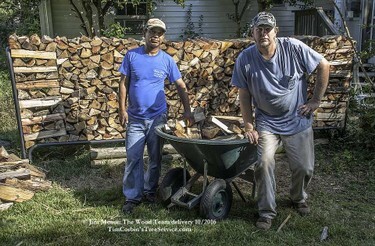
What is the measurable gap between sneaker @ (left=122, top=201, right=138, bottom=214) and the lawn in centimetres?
5

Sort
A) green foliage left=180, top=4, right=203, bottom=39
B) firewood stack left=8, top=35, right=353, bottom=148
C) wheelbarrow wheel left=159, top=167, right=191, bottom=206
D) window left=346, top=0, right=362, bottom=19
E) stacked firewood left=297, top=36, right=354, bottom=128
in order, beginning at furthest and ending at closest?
green foliage left=180, top=4, right=203, bottom=39 → window left=346, top=0, right=362, bottom=19 → stacked firewood left=297, top=36, right=354, bottom=128 → firewood stack left=8, top=35, right=353, bottom=148 → wheelbarrow wheel left=159, top=167, right=191, bottom=206

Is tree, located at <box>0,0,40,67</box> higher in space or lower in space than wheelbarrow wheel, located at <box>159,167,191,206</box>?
higher

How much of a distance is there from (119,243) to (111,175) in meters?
1.76

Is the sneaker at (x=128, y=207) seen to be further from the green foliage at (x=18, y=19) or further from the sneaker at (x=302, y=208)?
the green foliage at (x=18, y=19)

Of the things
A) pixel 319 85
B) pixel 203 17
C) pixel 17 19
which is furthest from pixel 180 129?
pixel 17 19

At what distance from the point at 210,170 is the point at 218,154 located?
350 millimetres

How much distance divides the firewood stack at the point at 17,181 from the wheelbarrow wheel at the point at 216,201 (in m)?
1.94

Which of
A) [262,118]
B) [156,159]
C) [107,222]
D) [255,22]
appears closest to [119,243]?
[107,222]

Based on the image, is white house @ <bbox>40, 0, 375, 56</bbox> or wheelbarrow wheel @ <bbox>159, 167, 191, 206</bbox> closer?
wheelbarrow wheel @ <bbox>159, 167, 191, 206</bbox>

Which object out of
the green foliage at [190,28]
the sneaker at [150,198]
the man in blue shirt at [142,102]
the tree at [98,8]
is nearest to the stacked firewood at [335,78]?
the man in blue shirt at [142,102]

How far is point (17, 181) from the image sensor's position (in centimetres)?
439

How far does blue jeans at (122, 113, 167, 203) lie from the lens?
3.95m

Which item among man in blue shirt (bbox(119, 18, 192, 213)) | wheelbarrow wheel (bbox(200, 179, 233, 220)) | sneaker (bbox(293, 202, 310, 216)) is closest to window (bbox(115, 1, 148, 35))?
man in blue shirt (bbox(119, 18, 192, 213))

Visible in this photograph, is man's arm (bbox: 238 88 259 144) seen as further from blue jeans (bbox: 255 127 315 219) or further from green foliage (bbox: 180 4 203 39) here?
green foliage (bbox: 180 4 203 39)
